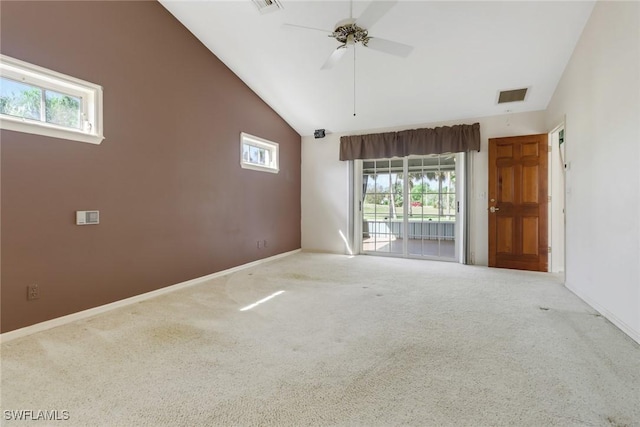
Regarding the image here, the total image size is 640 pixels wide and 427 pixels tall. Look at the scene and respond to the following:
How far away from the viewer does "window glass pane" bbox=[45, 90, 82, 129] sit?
2631 mm

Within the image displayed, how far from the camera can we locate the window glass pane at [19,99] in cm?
237

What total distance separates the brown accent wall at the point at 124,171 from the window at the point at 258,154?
19cm

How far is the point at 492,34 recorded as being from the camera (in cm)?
336

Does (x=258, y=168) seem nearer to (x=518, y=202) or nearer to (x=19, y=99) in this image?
(x=19, y=99)

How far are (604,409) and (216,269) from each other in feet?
13.2

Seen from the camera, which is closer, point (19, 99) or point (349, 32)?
point (19, 99)

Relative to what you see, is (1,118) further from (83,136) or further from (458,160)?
(458,160)

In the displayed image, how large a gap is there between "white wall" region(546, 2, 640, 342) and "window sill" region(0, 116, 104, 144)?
180 inches

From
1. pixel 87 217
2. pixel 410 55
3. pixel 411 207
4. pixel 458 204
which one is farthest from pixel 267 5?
pixel 458 204

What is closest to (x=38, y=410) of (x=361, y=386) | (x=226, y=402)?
(x=226, y=402)

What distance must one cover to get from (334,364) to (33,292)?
253 cm

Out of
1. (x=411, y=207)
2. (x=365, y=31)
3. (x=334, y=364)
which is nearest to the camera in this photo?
(x=334, y=364)

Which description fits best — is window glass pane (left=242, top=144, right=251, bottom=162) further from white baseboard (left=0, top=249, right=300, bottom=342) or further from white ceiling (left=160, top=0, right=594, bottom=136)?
white baseboard (left=0, top=249, right=300, bottom=342)

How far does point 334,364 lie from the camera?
1929mm
